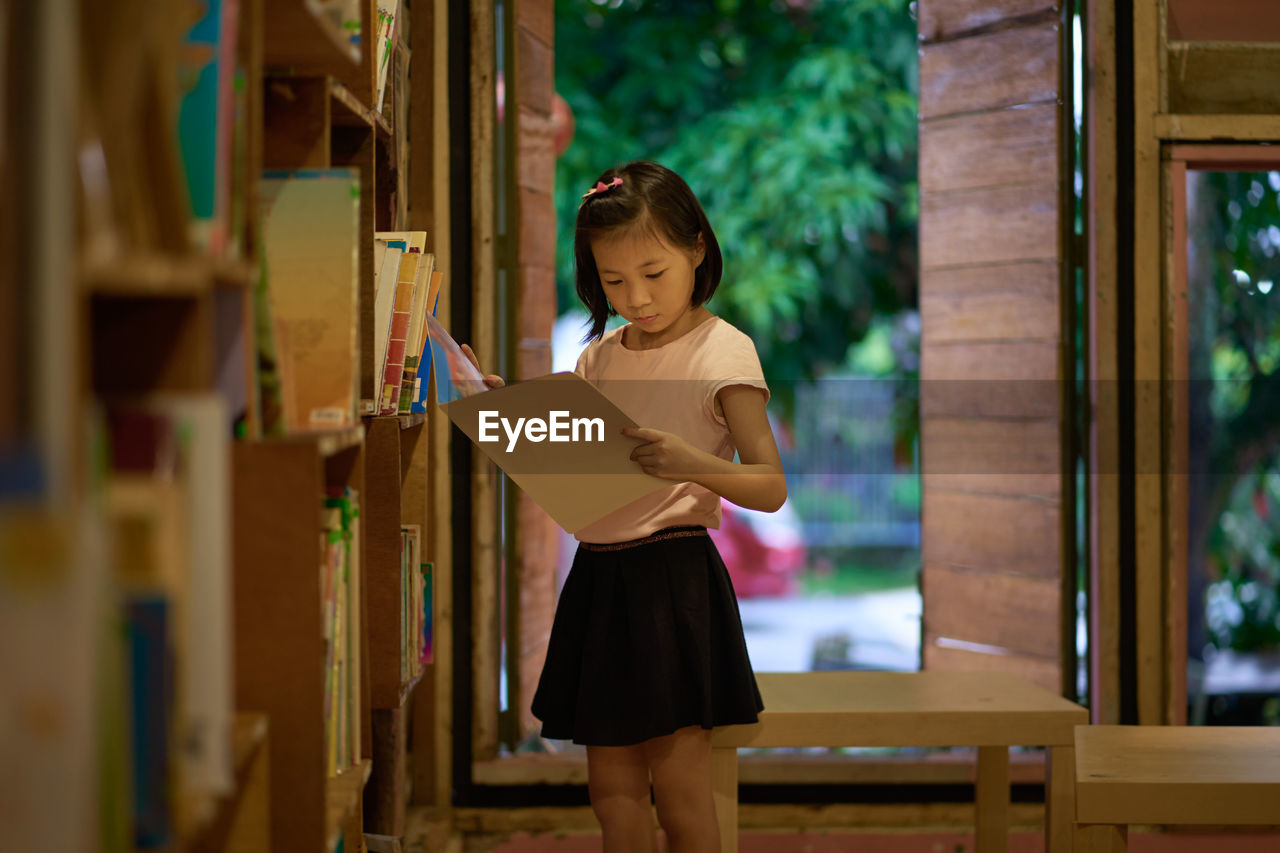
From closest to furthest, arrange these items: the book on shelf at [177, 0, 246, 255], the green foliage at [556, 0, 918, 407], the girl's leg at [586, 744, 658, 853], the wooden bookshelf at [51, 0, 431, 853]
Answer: the wooden bookshelf at [51, 0, 431, 853], the book on shelf at [177, 0, 246, 255], the girl's leg at [586, 744, 658, 853], the green foliage at [556, 0, 918, 407]

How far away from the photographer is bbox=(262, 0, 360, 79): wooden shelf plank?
3.41ft

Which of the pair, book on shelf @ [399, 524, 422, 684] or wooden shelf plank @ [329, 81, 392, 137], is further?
book on shelf @ [399, 524, 422, 684]

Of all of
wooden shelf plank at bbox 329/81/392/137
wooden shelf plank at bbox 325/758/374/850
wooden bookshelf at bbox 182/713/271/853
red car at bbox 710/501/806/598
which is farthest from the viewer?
red car at bbox 710/501/806/598

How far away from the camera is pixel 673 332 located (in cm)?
158

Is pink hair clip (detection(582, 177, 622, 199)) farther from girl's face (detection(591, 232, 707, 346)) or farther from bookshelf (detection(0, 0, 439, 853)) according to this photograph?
bookshelf (detection(0, 0, 439, 853))

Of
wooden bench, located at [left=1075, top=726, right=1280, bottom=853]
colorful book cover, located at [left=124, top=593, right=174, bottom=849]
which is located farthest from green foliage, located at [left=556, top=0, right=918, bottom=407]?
colorful book cover, located at [left=124, top=593, right=174, bottom=849]

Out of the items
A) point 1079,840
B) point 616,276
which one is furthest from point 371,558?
point 1079,840

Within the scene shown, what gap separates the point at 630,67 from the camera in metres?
5.19

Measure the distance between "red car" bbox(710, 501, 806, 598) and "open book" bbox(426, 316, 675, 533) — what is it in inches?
166

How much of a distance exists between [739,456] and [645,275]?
289mm

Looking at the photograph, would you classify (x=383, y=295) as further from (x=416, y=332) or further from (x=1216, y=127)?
(x=1216, y=127)

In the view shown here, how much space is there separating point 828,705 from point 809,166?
3.70 meters

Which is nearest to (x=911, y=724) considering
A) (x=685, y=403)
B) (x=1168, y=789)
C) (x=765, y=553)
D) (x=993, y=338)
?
(x=1168, y=789)

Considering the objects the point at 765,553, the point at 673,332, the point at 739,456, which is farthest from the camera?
the point at 765,553
